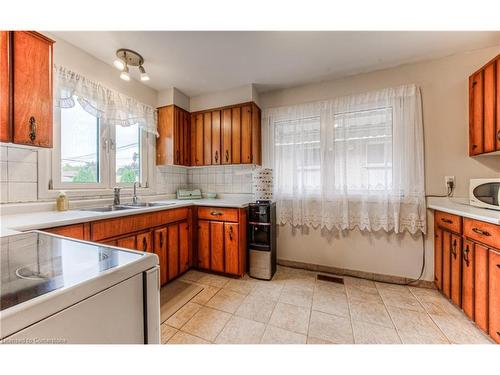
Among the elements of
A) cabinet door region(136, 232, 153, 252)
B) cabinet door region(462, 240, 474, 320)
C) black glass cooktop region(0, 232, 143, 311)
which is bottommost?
cabinet door region(462, 240, 474, 320)

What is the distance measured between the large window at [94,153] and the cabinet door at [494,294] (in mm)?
3211

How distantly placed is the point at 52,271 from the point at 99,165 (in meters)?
1.89

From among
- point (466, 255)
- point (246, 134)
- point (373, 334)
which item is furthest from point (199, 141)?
point (466, 255)

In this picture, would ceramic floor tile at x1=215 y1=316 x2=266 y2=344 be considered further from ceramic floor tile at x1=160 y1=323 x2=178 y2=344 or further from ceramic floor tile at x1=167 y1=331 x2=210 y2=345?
ceramic floor tile at x1=160 y1=323 x2=178 y2=344

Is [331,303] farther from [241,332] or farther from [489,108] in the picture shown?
[489,108]

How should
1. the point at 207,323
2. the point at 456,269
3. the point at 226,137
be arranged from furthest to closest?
the point at 226,137 → the point at 456,269 → the point at 207,323

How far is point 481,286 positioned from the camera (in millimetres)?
1344

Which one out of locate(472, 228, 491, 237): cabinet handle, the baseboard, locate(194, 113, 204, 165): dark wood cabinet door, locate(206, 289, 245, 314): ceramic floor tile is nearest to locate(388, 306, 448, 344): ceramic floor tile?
the baseboard

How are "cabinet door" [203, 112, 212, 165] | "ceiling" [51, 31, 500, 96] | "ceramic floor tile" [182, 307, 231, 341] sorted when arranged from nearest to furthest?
"ceramic floor tile" [182, 307, 231, 341], "ceiling" [51, 31, 500, 96], "cabinet door" [203, 112, 212, 165]

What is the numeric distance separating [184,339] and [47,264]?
1147 mm

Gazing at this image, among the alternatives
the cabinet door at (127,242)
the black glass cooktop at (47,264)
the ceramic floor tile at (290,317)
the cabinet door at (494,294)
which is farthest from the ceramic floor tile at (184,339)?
the cabinet door at (494,294)

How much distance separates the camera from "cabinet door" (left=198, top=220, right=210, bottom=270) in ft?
7.44

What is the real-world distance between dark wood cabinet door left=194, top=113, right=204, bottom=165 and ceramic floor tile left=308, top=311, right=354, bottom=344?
7.19 feet
